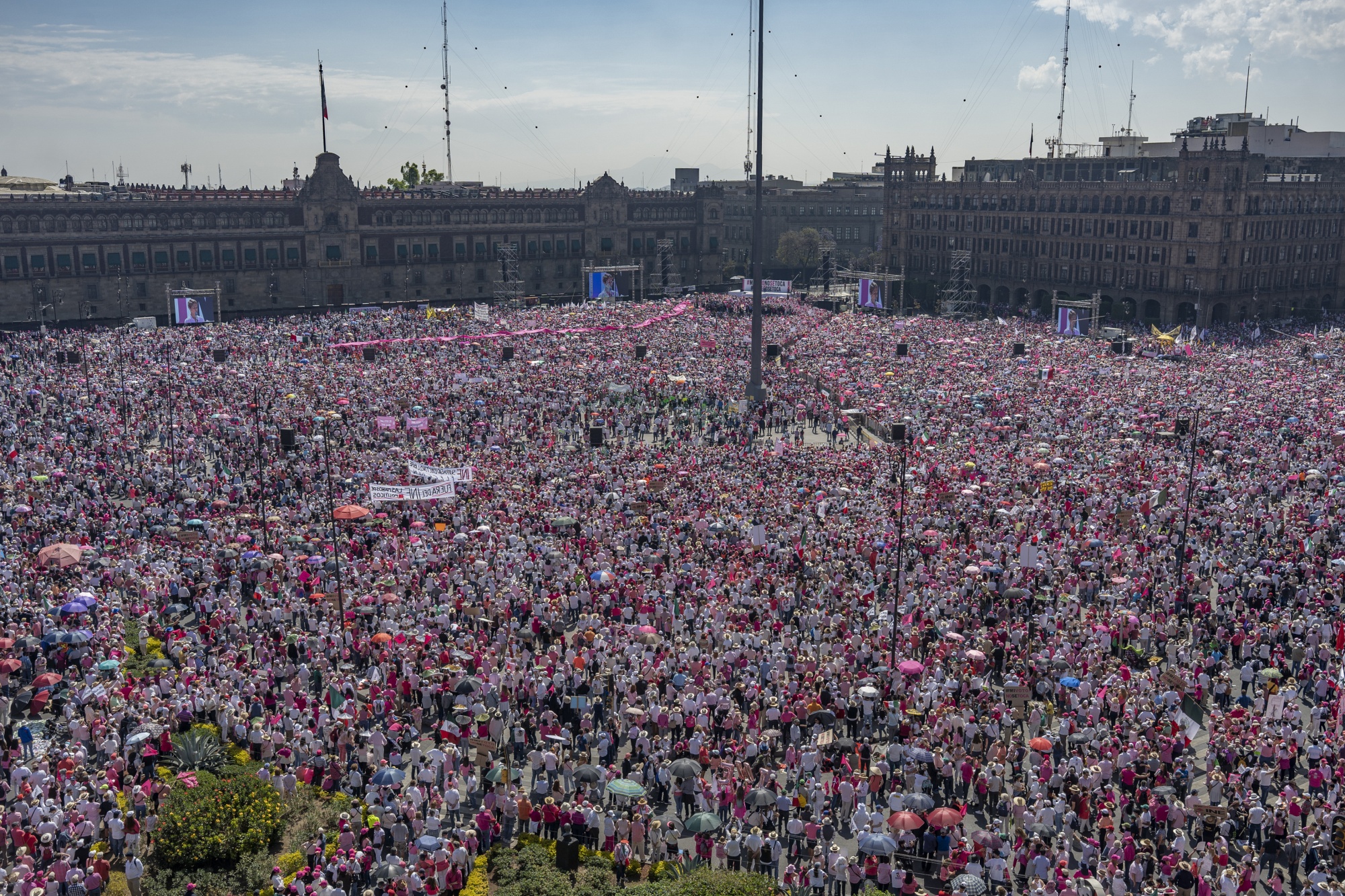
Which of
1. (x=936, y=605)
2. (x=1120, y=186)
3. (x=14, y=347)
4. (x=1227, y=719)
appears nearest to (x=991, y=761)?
(x=1227, y=719)

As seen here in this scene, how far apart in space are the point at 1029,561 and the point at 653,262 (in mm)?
104521

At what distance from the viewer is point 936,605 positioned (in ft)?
110

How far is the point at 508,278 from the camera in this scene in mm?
119375

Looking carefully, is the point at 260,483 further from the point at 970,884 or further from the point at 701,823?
the point at 970,884

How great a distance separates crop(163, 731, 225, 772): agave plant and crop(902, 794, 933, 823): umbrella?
13.9 meters

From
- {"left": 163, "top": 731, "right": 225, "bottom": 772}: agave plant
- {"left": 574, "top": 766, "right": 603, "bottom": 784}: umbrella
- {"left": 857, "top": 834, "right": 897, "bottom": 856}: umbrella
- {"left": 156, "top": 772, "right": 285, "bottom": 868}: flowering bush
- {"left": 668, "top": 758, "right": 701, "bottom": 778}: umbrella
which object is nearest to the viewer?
{"left": 857, "top": 834, "right": 897, "bottom": 856}: umbrella

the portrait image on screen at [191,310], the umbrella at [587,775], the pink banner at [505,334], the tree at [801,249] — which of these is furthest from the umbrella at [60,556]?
the tree at [801,249]

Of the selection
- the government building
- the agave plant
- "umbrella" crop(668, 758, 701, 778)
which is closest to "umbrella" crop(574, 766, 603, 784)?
"umbrella" crop(668, 758, 701, 778)

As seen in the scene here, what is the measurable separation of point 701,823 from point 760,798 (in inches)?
50.6

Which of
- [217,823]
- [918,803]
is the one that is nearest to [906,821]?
[918,803]

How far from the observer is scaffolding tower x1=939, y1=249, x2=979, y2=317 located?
109m

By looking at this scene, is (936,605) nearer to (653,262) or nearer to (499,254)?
(499,254)

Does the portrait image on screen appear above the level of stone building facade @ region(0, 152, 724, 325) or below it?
below

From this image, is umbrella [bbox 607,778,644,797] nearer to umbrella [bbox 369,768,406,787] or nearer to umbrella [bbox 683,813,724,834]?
umbrella [bbox 683,813,724,834]
